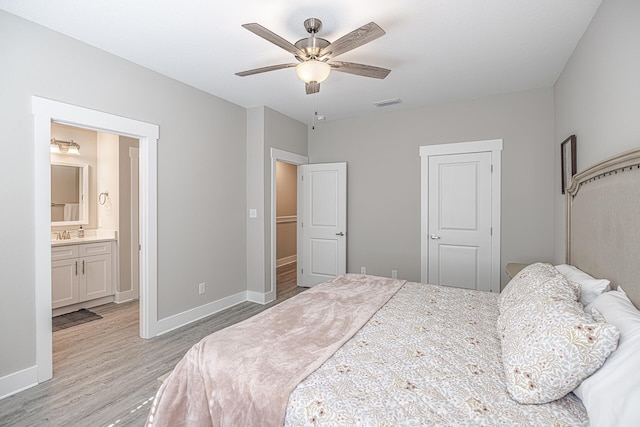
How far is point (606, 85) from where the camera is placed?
6.45ft

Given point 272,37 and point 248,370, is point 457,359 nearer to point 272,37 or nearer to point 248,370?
point 248,370

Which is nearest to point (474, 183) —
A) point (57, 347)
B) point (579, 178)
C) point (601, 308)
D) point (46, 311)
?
point (579, 178)

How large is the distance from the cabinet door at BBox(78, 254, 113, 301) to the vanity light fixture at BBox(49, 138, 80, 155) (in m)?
1.38

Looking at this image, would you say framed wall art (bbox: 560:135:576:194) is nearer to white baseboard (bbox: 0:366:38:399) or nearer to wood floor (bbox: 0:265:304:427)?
wood floor (bbox: 0:265:304:427)

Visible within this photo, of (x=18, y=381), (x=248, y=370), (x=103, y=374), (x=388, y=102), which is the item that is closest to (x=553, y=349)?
(x=248, y=370)

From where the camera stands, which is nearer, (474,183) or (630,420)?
(630,420)

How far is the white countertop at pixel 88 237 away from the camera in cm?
377

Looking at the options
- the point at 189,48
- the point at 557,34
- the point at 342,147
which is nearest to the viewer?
the point at 557,34

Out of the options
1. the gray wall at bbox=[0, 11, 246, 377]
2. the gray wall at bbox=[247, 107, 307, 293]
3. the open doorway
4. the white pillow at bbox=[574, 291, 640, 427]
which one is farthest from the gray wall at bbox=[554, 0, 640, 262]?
the open doorway

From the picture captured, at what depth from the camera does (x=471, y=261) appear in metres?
3.97

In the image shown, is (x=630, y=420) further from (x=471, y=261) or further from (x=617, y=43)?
(x=471, y=261)

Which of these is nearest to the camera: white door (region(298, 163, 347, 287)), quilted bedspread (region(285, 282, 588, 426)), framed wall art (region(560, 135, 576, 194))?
quilted bedspread (region(285, 282, 588, 426))

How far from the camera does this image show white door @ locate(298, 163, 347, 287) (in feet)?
15.5

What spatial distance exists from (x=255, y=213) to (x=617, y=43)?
3.66m
